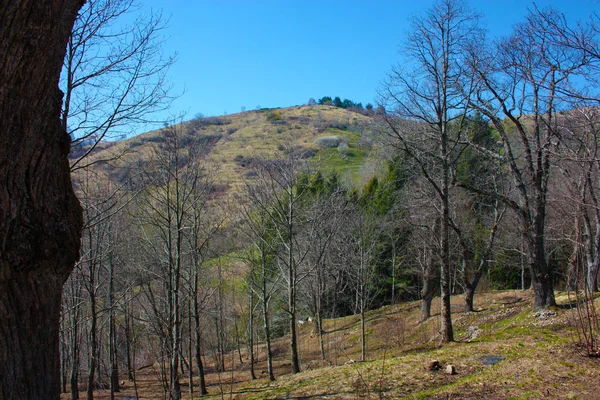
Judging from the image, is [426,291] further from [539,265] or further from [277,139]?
[277,139]

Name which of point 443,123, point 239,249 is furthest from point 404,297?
point 443,123

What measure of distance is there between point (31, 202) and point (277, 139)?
48824 millimetres

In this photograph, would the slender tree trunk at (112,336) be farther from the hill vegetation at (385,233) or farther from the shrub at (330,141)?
the shrub at (330,141)

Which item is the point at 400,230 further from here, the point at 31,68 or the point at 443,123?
the point at 31,68

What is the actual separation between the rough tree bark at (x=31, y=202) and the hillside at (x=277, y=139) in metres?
3.60

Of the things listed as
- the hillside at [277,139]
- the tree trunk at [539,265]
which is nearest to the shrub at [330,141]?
the hillside at [277,139]

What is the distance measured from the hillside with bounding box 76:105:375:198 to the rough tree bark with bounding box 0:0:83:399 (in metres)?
3.60

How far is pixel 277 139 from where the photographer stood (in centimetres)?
5069

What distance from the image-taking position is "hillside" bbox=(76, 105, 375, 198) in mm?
12002

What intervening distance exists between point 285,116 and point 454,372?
118663 millimetres

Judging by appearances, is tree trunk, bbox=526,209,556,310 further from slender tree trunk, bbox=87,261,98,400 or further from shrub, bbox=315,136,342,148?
shrub, bbox=315,136,342,148

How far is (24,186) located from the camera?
7.89 ft

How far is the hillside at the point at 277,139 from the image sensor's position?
12.0m

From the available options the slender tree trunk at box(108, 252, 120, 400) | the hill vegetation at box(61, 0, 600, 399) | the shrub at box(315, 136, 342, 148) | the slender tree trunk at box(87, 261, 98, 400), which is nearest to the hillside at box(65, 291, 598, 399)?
the hill vegetation at box(61, 0, 600, 399)
